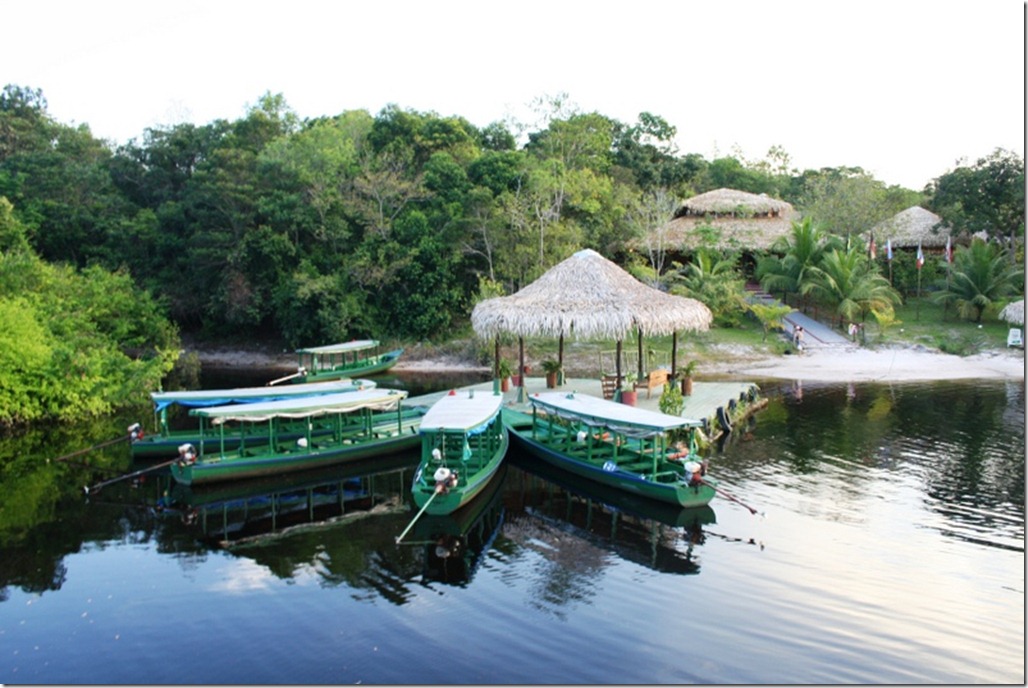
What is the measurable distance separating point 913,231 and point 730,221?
8.93 meters

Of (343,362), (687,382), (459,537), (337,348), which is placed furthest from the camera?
(343,362)

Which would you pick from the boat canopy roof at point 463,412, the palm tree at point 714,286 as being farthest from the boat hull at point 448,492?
the palm tree at point 714,286

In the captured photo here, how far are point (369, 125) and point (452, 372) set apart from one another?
23.3 meters

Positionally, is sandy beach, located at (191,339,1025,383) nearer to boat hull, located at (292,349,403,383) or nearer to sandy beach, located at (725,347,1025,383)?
sandy beach, located at (725,347,1025,383)

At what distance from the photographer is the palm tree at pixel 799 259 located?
3625 centimetres

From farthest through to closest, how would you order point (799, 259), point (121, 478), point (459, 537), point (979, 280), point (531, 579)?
point (799, 259) < point (979, 280) < point (121, 478) < point (459, 537) < point (531, 579)

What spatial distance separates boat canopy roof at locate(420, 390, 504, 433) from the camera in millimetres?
15117

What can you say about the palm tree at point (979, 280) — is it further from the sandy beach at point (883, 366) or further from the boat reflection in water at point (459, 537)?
the boat reflection in water at point (459, 537)

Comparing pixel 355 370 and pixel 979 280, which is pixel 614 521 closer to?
pixel 355 370

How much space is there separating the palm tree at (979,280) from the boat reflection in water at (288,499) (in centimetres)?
2670

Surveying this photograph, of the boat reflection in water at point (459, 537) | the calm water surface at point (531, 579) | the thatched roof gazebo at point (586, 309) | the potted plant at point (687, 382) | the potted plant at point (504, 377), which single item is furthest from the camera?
the potted plant at point (504, 377)

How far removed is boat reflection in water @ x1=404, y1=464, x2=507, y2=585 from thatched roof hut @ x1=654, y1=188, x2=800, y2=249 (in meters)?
26.2

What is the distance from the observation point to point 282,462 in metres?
17.1

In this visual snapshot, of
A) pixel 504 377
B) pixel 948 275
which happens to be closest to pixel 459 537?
pixel 504 377
